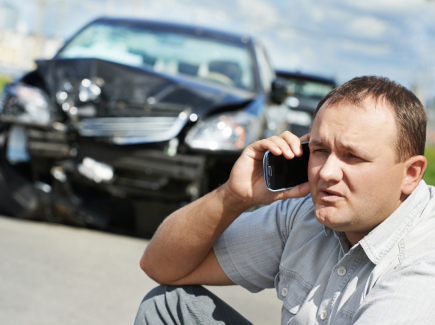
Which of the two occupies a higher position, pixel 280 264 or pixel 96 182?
pixel 280 264

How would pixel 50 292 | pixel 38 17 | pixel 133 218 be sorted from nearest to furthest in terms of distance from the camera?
1. pixel 50 292
2. pixel 133 218
3. pixel 38 17

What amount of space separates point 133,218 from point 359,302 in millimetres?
3438

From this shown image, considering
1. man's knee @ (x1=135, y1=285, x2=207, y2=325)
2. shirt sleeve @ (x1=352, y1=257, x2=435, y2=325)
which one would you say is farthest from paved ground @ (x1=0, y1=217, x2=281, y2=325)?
shirt sleeve @ (x1=352, y1=257, x2=435, y2=325)

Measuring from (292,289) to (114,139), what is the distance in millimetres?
2638

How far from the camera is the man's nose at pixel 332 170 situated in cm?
168

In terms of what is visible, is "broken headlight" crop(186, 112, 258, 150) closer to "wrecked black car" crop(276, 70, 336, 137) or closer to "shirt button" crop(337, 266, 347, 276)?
"shirt button" crop(337, 266, 347, 276)

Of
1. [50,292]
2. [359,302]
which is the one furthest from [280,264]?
[50,292]


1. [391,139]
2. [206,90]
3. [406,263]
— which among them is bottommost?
[206,90]

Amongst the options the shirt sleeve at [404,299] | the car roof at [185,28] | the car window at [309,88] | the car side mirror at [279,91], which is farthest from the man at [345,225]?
the car window at [309,88]

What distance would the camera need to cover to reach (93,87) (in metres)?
4.36

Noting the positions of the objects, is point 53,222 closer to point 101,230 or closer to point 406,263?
point 101,230

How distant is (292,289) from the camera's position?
6.11 ft

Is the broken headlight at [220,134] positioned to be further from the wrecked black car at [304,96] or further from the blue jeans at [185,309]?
the wrecked black car at [304,96]

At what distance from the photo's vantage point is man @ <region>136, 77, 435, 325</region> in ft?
5.08
